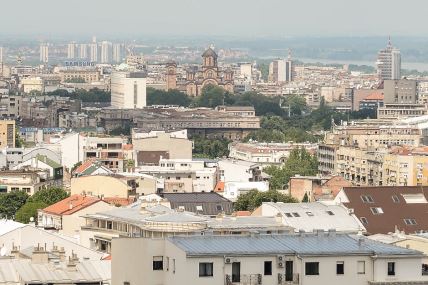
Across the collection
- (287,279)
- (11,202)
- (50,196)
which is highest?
(287,279)

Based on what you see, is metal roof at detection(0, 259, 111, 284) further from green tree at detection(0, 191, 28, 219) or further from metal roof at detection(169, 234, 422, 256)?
green tree at detection(0, 191, 28, 219)

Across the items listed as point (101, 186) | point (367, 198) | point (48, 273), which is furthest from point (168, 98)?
point (48, 273)

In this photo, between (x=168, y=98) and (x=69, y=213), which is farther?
(x=168, y=98)

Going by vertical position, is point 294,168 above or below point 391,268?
below

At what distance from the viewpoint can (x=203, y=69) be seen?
584ft

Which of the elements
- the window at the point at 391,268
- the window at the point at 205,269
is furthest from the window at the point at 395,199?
the window at the point at 205,269

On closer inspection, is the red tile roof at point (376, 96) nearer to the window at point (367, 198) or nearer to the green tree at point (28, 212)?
the green tree at point (28, 212)

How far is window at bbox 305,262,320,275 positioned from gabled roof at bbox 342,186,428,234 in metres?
13.4

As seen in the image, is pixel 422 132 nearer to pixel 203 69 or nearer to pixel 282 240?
pixel 282 240

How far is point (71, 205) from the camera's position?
3791 cm

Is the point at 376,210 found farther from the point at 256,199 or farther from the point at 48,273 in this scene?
the point at 48,273

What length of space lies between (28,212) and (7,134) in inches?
1746

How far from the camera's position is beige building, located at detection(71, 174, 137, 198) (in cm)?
4531

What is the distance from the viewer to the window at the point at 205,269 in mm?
19438
